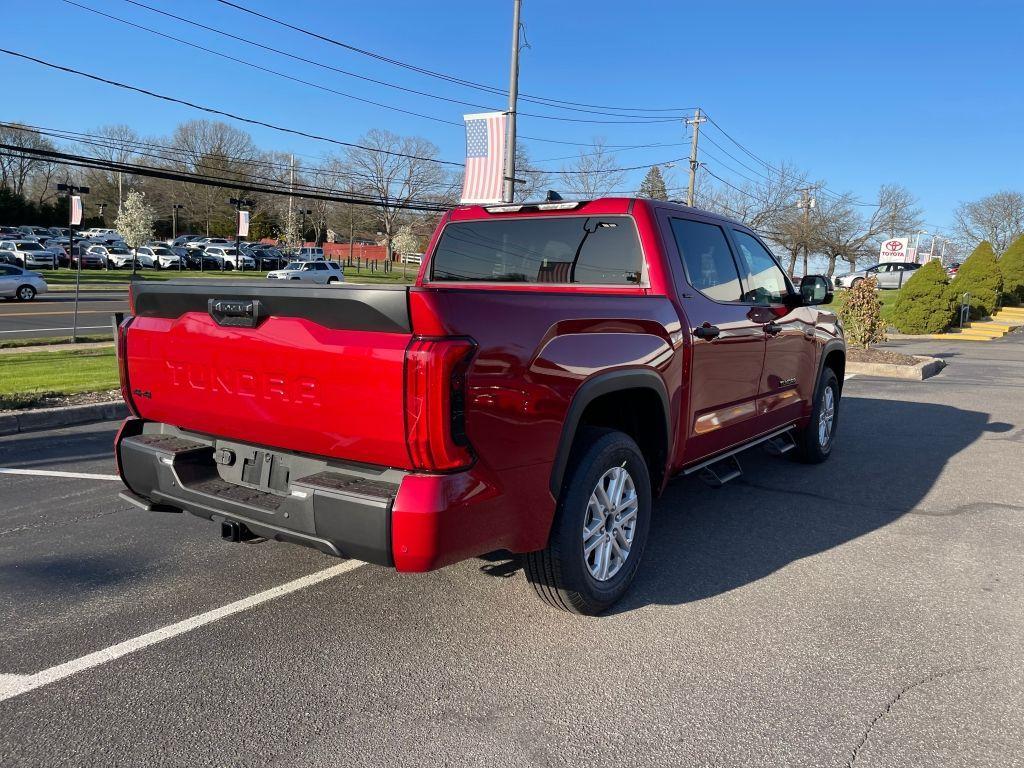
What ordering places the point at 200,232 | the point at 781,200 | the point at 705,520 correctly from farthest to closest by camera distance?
the point at 200,232 → the point at 781,200 → the point at 705,520

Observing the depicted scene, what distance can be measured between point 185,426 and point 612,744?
2.27m

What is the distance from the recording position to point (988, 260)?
26.0 m

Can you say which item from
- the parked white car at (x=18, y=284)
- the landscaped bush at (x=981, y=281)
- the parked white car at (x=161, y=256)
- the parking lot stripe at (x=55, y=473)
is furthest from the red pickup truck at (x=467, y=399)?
the parked white car at (x=161, y=256)

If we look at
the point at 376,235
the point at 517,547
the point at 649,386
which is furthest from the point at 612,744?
A: the point at 376,235

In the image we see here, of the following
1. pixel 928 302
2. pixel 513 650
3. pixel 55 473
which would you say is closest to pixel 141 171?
pixel 55 473

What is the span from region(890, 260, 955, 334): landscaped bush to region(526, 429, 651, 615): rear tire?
20.6m

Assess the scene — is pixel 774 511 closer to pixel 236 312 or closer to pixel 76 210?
pixel 236 312

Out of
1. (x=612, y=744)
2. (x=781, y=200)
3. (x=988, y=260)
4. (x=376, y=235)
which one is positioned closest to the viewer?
(x=612, y=744)

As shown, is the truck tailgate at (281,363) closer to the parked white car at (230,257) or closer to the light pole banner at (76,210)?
the light pole banner at (76,210)

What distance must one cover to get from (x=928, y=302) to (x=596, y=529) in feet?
69.2

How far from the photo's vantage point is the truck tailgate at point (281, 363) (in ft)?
8.75

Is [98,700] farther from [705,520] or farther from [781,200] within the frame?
[781,200]

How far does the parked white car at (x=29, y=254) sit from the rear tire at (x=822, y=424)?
42411mm

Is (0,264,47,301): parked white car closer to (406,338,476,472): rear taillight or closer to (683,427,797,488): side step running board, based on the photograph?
(683,427,797,488): side step running board
